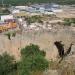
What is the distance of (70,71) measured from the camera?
624cm

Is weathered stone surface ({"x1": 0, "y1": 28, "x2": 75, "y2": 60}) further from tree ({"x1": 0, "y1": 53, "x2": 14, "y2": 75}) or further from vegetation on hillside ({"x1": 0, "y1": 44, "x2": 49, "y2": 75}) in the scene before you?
tree ({"x1": 0, "y1": 53, "x2": 14, "y2": 75})

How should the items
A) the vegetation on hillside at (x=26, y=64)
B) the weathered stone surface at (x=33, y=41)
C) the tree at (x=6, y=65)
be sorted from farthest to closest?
the weathered stone surface at (x=33, y=41) < the tree at (x=6, y=65) < the vegetation on hillside at (x=26, y=64)

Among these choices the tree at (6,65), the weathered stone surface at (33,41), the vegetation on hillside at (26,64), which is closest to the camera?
the vegetation on hillside at (26,64)

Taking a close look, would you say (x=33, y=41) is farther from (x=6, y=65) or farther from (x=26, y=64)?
(x=26, y=64)

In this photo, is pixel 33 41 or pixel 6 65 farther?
pixel 33 41

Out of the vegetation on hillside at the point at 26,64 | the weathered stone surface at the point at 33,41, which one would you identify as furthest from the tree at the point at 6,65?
the weathered stone surface at the point at 33,41

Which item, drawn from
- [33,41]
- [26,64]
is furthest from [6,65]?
[33,41]

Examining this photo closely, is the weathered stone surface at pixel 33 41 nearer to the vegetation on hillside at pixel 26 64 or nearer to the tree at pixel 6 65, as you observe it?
the vegetation on hillside at pixel 26 64

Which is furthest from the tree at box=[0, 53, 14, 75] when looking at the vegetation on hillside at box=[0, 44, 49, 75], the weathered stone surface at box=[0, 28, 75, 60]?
the weathered stone surface at box=[0, 28, 75, 60]

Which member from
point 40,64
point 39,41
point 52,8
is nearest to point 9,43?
point 39,41

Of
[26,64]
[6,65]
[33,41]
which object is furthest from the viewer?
[33,41]

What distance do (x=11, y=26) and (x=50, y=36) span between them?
19.1m

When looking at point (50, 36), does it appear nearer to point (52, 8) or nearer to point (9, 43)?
point (9, 43)

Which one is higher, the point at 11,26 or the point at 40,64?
the point at 40,64
